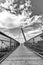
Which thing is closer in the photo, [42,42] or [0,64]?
[0,64]

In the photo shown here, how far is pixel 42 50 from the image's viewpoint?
15.2 m

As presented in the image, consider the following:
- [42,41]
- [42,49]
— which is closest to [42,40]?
[42,41]

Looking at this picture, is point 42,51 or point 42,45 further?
point 42,51

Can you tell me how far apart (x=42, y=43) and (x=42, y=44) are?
0.43 ft

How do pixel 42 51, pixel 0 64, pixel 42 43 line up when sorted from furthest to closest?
pixel 42 51
pixel 42 43
pixel 0 64

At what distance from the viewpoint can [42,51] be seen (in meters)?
15.5

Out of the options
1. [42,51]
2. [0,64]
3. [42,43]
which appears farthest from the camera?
[42,51]

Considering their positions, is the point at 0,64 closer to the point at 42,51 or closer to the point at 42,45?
the point at 42,45

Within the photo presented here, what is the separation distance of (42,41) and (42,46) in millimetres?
657

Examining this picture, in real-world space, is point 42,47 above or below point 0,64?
above

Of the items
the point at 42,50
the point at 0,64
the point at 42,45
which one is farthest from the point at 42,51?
the point at 0,64

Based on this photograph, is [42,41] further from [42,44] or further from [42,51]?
[42,51]

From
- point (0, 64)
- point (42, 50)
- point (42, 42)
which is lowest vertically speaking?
point (0, 64)

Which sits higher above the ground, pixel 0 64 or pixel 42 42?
pixel 42 42
